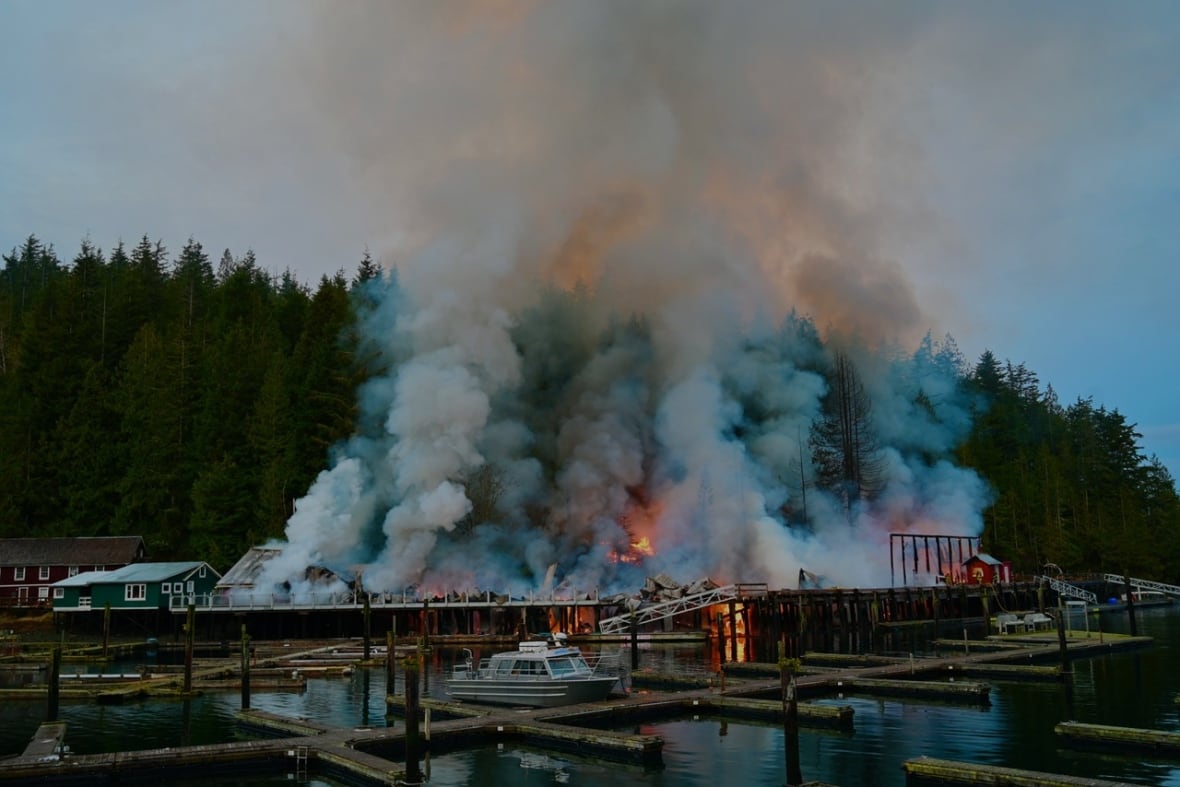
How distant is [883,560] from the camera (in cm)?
8388

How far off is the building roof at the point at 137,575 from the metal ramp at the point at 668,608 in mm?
32063

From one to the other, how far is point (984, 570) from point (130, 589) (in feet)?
244

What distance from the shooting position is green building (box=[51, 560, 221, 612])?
67.5m

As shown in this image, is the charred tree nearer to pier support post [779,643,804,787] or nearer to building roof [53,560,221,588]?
building roof [53,560,221,588]

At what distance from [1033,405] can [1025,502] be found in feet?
133

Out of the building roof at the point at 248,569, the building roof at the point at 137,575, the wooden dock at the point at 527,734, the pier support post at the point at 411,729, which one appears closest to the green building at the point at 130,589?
the building roof at the point at 137,575

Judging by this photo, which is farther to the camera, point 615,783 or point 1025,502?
point 1025,502

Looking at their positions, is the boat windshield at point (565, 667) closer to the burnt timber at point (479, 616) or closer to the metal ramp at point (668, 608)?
the burnt timber at point (479, 616)

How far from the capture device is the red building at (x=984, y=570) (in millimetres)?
85438

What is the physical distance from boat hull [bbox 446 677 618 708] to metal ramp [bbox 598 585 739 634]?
29.0 metres

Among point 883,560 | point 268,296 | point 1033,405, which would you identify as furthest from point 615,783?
point 1033,405

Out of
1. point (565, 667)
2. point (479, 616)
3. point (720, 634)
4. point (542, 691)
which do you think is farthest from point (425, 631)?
point (720, 634)

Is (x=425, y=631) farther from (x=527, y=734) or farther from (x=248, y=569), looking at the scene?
(x=248, y=569)

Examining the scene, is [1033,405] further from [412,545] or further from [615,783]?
[615,783]
